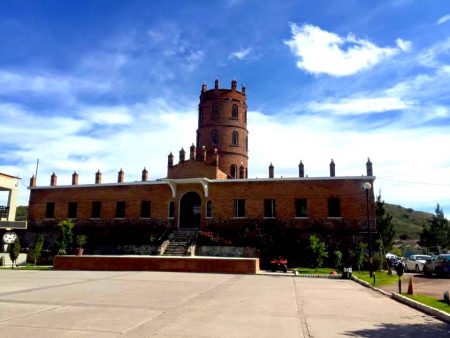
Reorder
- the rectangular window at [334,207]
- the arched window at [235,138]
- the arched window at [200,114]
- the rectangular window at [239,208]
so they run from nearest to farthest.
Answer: the rectangular window at [334,207]
the rectangular window at [239,208]
the arched window at [235,138]
the arched window at [200,114]

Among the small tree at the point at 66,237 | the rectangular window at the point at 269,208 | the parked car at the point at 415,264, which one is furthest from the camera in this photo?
the small tree at the point at 66,237

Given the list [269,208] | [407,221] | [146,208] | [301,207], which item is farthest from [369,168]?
[407,221]

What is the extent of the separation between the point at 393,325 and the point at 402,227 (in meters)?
87.8

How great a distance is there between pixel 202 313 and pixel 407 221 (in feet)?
325

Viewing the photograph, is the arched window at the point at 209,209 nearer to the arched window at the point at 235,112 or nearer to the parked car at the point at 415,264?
the arched window at the point at 235,112

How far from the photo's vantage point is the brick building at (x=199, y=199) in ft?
92.3

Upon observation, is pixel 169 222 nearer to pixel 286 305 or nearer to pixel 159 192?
pixel 159 192

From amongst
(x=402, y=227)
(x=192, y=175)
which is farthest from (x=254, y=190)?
(x=402, y=227)

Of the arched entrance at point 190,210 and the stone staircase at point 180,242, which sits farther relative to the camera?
the arched entrance at point 190,210

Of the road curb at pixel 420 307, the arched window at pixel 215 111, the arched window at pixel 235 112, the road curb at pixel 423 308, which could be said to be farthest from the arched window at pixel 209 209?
the road curb at pixel 423 308

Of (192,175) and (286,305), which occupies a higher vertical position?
(192,175)

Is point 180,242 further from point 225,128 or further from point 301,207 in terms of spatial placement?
point 225,128

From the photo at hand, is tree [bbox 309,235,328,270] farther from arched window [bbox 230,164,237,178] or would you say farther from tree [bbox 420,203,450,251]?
tree [bbox 420,203,450,251]

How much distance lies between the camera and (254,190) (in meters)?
29.8
